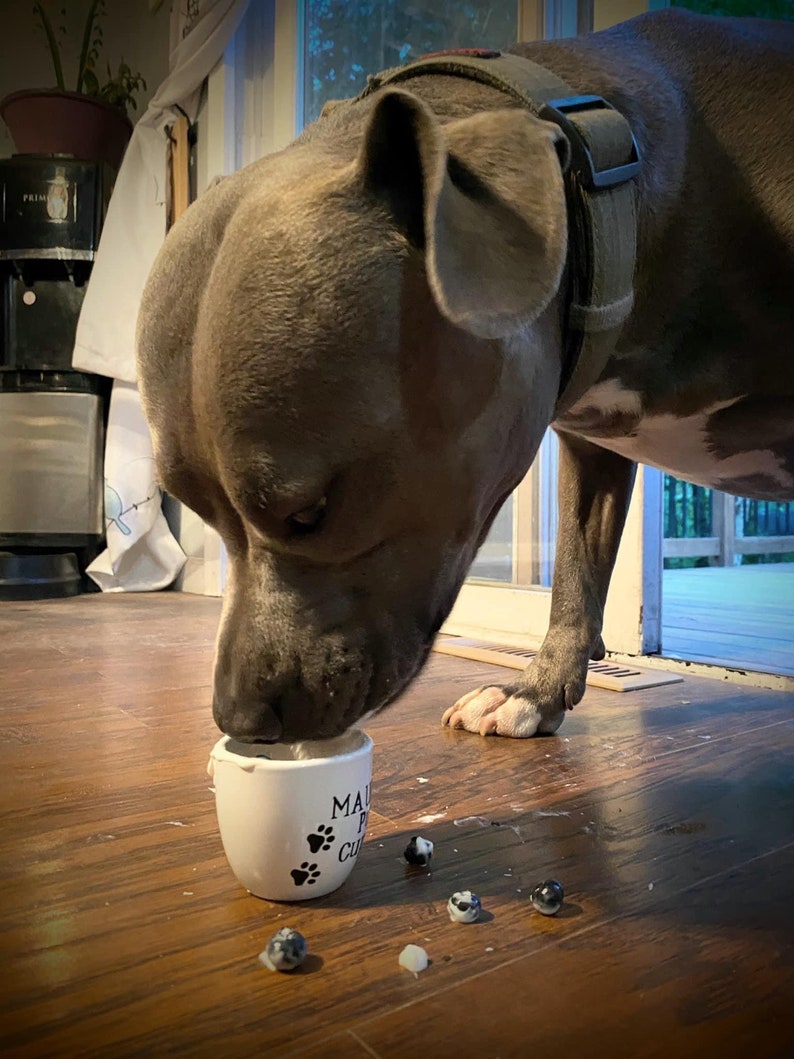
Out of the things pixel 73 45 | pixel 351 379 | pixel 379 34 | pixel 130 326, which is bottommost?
pixel 351 379

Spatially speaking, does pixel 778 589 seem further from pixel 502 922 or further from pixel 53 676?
pixel 502 922

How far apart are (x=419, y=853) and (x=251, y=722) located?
0.25m

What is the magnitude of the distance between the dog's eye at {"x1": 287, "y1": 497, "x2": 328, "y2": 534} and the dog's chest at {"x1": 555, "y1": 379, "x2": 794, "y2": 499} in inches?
19.1

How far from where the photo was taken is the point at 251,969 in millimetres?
726

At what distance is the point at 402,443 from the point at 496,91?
0.41m

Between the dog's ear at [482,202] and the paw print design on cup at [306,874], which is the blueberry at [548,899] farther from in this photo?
the dog's ear at [482,202]

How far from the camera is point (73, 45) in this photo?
480 cm

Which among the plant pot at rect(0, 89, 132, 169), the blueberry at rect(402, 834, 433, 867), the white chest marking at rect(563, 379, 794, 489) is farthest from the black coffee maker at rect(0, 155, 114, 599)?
the blueberry at rect(402, 834, 433, 867)

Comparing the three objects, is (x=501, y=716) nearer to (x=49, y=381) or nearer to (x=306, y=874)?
(x=306, y=874)

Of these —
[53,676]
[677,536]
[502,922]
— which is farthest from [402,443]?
[677,536]

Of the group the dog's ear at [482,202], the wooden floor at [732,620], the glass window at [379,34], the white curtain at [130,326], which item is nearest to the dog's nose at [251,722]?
the dog's ear at [482,202]

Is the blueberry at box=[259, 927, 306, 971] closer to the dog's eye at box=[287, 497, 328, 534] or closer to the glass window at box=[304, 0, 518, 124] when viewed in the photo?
the dog's eye at box=[287, 497, 328, 534]

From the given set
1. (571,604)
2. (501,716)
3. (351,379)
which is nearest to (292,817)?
(351,379)

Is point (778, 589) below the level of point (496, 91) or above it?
below
